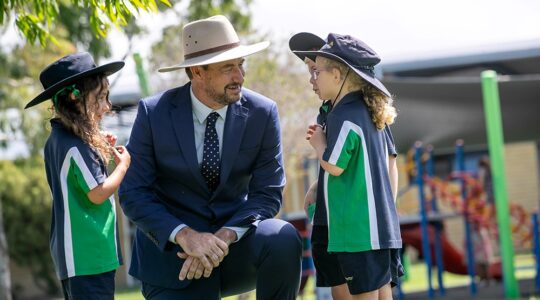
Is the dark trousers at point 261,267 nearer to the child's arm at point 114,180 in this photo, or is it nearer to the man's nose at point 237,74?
the child's arm at point 114,180

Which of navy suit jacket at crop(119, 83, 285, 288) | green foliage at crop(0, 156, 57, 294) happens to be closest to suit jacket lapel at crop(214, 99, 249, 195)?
navy suit jacket at crop(119, 83, 285, 288)

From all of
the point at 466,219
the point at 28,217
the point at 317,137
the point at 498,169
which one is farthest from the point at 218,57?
the point at 28,217

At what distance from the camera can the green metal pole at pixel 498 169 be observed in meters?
11.8

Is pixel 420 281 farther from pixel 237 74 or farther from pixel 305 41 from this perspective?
pixel 237 74

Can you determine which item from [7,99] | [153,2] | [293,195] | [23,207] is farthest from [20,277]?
[153,2]

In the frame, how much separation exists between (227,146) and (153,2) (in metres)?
0.93

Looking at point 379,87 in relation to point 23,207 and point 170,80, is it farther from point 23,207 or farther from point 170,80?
point 23,207

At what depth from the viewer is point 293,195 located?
22.0 meters

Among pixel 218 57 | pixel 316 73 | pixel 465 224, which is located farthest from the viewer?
pixel 465 224

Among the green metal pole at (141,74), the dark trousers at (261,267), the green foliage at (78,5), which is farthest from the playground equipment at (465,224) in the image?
the dark trousers at (261,267)

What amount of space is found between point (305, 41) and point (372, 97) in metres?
0.71

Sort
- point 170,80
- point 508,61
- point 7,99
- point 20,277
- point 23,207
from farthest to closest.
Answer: point 20,277
point 23,207
point 508,61
point 7,99
point 170,80

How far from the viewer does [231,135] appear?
16.9 ft

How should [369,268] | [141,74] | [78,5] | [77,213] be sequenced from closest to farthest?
1. [369,268]
2. [77,213]
3. [78,5]
4. [141,74]
